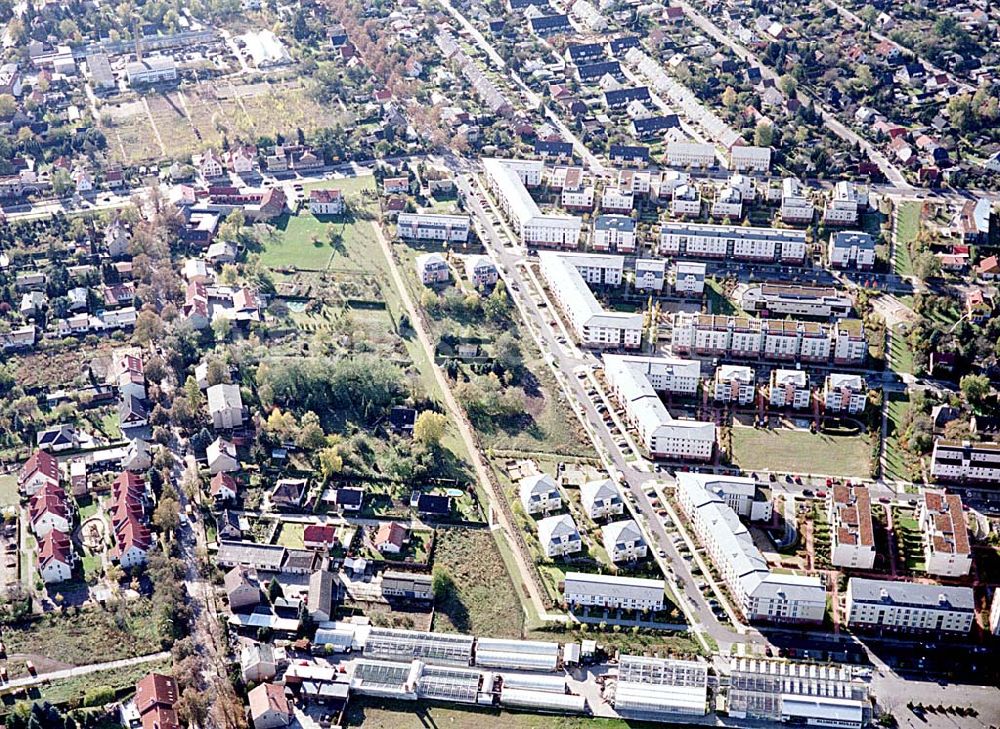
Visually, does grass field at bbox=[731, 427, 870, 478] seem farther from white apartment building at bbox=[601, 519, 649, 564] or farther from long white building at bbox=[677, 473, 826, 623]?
white apartment building at bbox=[601, 519, 649, 564]

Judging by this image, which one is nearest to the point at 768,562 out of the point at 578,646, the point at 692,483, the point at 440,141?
the point at 692,483

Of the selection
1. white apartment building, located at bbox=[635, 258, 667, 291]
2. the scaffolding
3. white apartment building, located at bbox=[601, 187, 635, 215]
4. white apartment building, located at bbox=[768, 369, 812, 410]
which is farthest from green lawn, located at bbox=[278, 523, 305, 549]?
white apartment building, located at bbox=[601, 187, 635, 215]

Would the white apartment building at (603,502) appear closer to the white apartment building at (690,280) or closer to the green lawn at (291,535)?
the green lawn at (291,535)

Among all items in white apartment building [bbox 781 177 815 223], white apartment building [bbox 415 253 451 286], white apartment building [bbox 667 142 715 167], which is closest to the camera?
white apartment building [bbox 415 253 451 286]

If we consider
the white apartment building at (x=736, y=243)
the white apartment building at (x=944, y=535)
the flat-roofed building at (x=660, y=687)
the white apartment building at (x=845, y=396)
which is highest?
the white apartment building at (x=736, y=243)

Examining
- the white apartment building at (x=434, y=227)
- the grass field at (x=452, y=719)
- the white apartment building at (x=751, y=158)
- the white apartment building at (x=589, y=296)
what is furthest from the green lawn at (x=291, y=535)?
the white apartment building at (x=751, y=158)

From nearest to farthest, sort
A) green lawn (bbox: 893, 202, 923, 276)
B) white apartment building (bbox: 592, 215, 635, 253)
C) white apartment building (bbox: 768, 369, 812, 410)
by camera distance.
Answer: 1. white apartment building (bbox: 768, 369, 812, 410)
2. green lawn (bbox: 893, 202, 923, 276)
3. white apartment building (bbox: 592, 215, 635, 253)

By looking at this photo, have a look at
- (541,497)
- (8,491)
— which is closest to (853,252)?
(541,497)

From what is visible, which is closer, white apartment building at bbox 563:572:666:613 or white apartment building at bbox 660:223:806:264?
white apartment building at bbox 563:572:666:613
